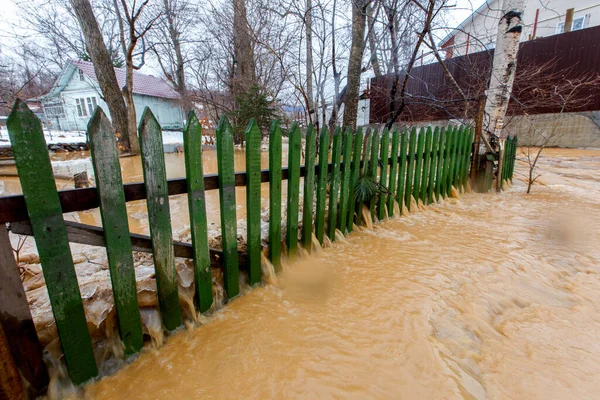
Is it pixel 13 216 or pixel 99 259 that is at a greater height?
pixel 13 216

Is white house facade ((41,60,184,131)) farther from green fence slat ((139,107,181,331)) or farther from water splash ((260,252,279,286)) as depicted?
green fence slat ((139,107,181,331))

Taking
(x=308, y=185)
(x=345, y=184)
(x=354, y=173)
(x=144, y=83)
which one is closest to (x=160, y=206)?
(x=308, y=185)

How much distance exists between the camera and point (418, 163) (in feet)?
13.7

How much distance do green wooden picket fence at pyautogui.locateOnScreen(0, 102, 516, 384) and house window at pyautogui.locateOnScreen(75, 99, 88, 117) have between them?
33.0 m

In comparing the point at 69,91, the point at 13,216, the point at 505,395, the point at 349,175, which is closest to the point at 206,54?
the point at 349,175

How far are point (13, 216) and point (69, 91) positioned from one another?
34.9 meters

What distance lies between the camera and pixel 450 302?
213 cm

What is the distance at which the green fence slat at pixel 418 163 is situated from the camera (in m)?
4.07

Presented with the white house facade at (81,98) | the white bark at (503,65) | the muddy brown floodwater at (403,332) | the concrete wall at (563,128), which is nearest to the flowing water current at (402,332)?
the muddy brown floodwater at (403,332)

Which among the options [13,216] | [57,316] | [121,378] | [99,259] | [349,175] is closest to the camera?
[13,216]

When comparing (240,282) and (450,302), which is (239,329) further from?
(450,302)

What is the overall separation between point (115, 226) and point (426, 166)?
415cm

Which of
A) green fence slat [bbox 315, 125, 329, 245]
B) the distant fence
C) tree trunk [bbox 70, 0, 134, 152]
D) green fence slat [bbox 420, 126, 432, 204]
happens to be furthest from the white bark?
tree trunk [bbox 70, 0, 134, 152]

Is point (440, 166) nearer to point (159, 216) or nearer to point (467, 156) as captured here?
point (467, 156)
